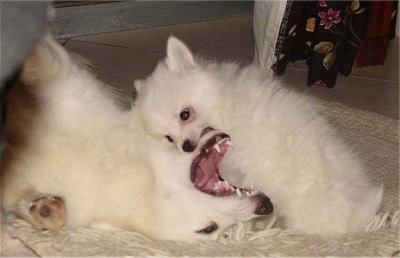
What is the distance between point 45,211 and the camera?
4.29 ft

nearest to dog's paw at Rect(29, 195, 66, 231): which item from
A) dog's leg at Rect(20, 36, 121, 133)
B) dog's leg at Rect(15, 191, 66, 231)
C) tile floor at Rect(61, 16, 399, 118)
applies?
dog's leg at Rect(15, 191, 66, 231)

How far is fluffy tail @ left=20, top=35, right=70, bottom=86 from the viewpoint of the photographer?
1322 mm

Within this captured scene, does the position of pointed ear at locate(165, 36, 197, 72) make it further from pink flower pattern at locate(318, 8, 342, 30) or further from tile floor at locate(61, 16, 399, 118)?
pink flower pattern at locate(318, 8, 342, 30)

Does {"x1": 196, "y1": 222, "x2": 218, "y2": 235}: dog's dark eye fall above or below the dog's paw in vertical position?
below

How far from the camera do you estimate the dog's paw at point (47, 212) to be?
130 cm

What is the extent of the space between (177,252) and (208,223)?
0.12 meters

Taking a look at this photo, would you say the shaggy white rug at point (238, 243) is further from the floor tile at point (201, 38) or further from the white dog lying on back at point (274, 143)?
the floor tile at point (201, 38)

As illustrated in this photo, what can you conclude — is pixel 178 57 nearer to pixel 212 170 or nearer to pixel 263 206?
pixel 212 170

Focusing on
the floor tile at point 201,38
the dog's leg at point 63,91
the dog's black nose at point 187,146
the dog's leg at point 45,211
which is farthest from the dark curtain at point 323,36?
the dog's leg at point 45,211

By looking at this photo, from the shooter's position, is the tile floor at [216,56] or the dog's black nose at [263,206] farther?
the tile floor at [216,56]

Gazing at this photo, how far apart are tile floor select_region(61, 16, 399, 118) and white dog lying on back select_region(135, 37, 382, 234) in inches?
36.1

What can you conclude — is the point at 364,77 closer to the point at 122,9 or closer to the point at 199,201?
the point at 122,9

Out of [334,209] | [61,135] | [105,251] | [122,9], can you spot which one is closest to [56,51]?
[61,135]

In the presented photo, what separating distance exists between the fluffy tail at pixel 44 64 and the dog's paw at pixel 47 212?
25 cm
